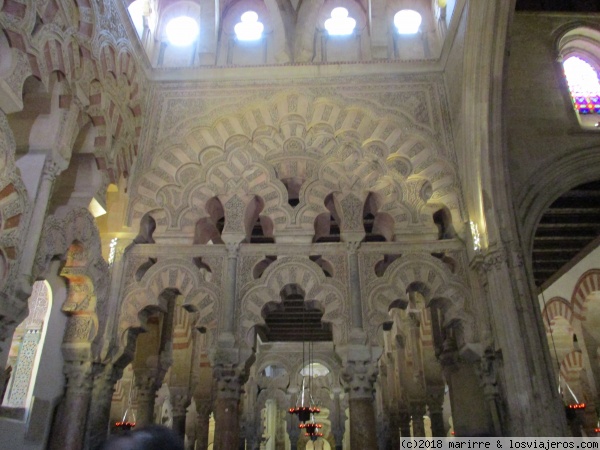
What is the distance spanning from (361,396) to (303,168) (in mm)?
3427

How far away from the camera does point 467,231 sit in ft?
22.2

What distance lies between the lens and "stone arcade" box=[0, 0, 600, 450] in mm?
5379

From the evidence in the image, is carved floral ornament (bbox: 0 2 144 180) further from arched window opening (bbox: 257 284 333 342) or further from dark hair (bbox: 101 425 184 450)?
arched window opening (bbox: 257 284 333 342)

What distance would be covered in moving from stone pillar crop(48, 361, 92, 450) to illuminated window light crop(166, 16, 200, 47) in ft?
17.7

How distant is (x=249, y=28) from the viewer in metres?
8.55

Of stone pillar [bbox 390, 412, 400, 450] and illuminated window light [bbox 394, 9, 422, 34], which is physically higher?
illuminated window light [bbox 394, 9, 422, 34]

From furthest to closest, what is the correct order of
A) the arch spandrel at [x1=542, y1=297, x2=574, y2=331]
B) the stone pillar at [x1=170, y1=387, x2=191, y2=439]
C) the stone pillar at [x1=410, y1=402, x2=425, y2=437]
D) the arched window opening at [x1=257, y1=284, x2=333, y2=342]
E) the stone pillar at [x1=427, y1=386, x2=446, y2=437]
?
1. the arched window opening at [x1=257, y1=284, x2=333, y2=342]
2. the arch spandrel at [x1=542, y1=297, x2=574, y2=331]
3. the stone pillar at [x1=410, y1=402, x2=425, y2=437]
4. the stone pillar at [x1=427, y1=386, x2=446, y2=437]
5. the stone pillar at [x1=170, y1=387, x2=191, y2=439]

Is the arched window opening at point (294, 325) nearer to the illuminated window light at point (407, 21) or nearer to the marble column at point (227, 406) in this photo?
the marble column at point (227, 406)

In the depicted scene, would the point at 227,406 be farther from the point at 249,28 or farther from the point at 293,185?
the point at 249,28

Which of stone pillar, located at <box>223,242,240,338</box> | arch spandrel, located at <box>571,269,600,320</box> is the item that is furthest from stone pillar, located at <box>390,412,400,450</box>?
stone pillar, located at <box>223,242,240,338</box>

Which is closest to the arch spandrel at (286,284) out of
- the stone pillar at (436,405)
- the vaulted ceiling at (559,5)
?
the stone pillar at (436,405)

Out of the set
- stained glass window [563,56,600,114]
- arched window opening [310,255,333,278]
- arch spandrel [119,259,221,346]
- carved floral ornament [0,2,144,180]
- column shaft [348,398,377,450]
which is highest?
stained glass window [563,56,600,114]

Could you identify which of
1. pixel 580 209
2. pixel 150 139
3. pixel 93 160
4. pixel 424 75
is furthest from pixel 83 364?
pixel 580 209

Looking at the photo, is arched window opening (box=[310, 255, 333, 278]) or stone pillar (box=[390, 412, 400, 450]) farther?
stone pillar (box=[390, 412, 400, 450])
